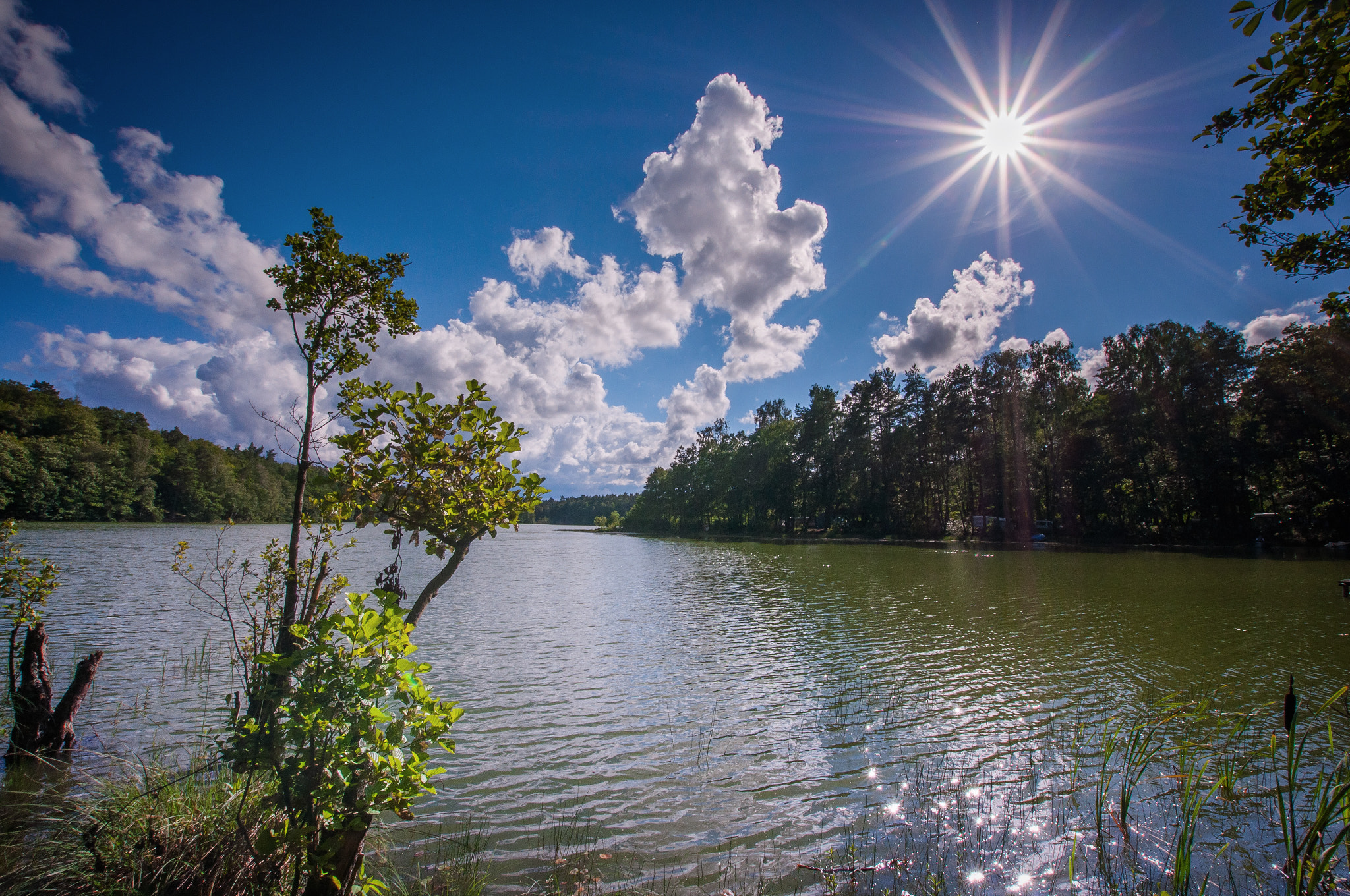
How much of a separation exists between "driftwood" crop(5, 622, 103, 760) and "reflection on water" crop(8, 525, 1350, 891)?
29.7 inches

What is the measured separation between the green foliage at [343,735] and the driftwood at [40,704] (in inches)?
236

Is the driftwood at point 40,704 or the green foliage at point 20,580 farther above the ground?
the green foliage at point 20,580

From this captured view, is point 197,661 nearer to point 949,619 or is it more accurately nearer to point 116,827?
point 116,827

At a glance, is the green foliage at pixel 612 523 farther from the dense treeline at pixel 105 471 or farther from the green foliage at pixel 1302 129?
the green foliage at pixel 1302 129

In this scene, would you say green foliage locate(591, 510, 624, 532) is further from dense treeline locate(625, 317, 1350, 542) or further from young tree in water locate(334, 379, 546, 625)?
young tree in water locate(334, 379, 546, 625)

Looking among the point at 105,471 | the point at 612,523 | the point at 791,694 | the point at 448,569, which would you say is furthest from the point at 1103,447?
the point at 105,471

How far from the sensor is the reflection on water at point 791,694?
596cm

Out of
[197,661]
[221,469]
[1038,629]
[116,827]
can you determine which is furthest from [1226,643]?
[221,469]

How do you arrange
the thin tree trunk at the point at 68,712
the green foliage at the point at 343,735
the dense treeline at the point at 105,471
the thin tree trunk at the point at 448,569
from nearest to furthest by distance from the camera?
the green foliage at the point at 343,735 < the thin tree trunk at the point at 448,569 < the thin tree trunk at the point at 68,712 < the dense treeline at the point at 105,471

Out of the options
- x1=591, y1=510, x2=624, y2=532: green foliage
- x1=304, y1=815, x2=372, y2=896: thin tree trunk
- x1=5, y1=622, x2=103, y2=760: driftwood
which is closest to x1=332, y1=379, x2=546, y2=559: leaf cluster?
x1=304, y1=815, x2=372, y2=896: thin tree trunk

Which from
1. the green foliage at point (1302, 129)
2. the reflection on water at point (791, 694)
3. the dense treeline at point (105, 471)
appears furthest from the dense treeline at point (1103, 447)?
the dense treeline at point (105, 471)

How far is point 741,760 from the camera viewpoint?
25.0 feet

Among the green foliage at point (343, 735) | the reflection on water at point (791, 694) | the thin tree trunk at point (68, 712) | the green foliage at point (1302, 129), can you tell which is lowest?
the reflection on water at point (791, 694)

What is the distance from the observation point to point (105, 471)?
251ft
